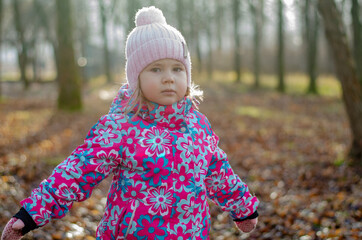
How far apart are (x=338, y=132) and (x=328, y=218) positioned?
7.29 metres

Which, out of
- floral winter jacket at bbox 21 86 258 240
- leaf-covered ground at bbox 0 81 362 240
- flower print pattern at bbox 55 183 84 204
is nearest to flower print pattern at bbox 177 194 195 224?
Result: floral winter jacket at bbox 21 86 258 240

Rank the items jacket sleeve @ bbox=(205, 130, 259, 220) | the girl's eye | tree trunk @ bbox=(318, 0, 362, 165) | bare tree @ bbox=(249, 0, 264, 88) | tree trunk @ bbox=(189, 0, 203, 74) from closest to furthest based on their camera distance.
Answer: the girl's eye, jacket sleeve @ bbox=(205, 130, 259, 220), tree trunk @ bbox=(318, 0, 362, 165), bare tree @ bbox=(249, 0, 264, 88), tree trunk @ bbox=(189, 0, 203, 74)

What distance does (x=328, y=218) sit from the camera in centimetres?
490

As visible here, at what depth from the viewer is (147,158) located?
2.38 meters

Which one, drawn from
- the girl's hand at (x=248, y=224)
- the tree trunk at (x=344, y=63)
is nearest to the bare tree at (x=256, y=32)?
the tree trunk at (x=344, y=63)

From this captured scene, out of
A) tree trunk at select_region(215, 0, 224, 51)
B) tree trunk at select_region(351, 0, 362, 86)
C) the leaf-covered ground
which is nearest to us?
the leaf-covered ground

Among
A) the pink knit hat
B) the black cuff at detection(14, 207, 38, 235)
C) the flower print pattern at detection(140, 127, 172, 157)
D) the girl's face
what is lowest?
the black cuff at detection(14, 207, 38, 235)

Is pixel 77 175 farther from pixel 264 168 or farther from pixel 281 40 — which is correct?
pixel 281 40

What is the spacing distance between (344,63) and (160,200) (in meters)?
5.44

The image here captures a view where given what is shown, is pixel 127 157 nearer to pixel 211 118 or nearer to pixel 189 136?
pixel 189 136

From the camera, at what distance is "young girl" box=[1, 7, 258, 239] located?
7.57 ft

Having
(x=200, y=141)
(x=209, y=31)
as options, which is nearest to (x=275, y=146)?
(x=200, y=141)

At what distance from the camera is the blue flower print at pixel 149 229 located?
7.79 feet

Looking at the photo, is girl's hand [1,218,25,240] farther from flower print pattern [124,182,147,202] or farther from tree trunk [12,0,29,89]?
tree trunk [12,0,29,89]
